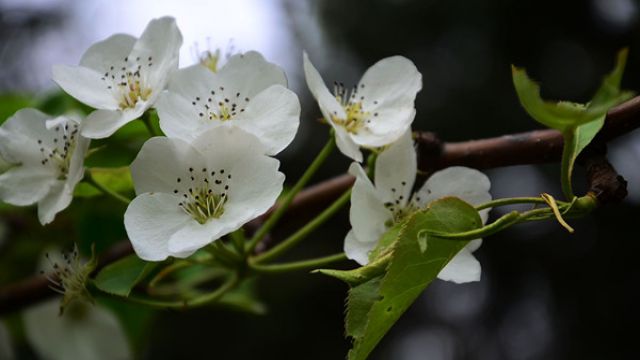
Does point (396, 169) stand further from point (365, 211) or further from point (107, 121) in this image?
point (107, 121)

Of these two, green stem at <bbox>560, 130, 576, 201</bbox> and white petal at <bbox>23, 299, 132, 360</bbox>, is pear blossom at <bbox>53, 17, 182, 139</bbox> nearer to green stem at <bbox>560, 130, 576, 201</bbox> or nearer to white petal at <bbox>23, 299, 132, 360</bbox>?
green stem at <bbox>560, 130, 576, 201</bbox>

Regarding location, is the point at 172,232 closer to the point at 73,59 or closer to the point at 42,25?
the point at 73,59

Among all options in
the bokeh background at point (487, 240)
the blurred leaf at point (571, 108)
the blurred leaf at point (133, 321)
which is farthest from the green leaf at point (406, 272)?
the bokeh background at point (487, 240)

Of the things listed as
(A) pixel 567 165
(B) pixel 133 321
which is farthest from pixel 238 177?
(B) pixel 133 321

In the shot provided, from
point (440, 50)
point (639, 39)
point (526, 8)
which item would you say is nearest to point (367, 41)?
point (440, 50)

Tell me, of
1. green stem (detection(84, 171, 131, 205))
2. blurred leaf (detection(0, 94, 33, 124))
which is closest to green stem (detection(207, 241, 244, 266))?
green stem (detection(84, 171, 131, 205))

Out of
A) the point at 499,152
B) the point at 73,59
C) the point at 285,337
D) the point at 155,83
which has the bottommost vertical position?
the point at 285,337
